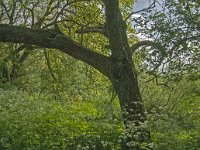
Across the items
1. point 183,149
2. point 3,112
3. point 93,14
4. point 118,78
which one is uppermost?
point 93,14

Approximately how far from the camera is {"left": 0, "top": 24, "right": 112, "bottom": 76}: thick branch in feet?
30.4

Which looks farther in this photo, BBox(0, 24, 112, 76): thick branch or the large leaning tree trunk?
BBox(0, 24, 112, 76): thick branch

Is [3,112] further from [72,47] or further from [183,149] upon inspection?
[183,149]

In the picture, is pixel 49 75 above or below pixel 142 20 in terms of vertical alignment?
below

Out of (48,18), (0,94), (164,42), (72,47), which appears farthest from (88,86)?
(164,42)

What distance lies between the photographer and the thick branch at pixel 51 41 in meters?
9.26

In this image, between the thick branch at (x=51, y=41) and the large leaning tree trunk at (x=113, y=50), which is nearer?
the large leaning tree trunk at (x=113, y=50)

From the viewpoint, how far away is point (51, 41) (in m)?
9.39

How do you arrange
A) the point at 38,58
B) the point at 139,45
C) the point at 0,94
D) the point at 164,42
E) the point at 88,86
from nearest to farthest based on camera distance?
the point at 164,42 < the point at 139,45 < the point at 0,94 < the point at 88,86 < the point at 38,58

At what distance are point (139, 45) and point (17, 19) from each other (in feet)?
29.3

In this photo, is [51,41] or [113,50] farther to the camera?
[51,41]

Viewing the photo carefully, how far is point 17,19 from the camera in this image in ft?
58.6

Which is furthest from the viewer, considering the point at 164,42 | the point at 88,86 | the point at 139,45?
the point at 88,86

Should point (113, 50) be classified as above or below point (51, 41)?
below
